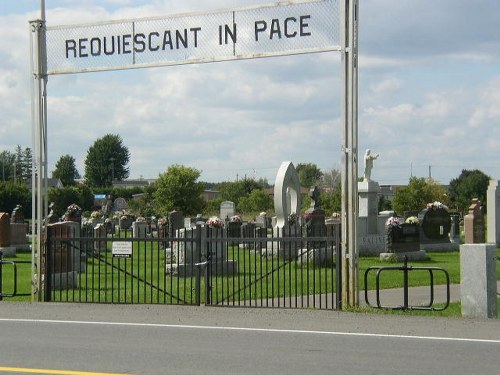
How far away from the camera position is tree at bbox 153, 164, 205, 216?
82750 millimetres

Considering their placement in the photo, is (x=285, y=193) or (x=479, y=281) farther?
(x=285, y=193)

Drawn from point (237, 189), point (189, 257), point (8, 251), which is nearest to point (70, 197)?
point (237, 189)

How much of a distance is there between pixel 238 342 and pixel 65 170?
474ft

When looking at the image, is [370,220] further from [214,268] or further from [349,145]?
[349,145]

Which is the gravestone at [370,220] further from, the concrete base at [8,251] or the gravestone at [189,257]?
the concrete base at [8,251]

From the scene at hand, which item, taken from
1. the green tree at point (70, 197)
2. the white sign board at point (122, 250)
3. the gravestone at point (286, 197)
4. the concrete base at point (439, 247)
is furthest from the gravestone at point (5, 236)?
the green tree at point (70, 197)

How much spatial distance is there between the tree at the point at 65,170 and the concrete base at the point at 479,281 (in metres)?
139

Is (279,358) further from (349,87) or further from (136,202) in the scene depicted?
(136,202)

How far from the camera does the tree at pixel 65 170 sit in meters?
150

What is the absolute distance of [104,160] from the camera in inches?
5669

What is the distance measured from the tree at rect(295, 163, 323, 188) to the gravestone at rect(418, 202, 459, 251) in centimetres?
8253

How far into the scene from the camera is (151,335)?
12.1m

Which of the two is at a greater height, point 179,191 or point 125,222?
point 179,191

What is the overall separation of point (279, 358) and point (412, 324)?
3.76 metres
